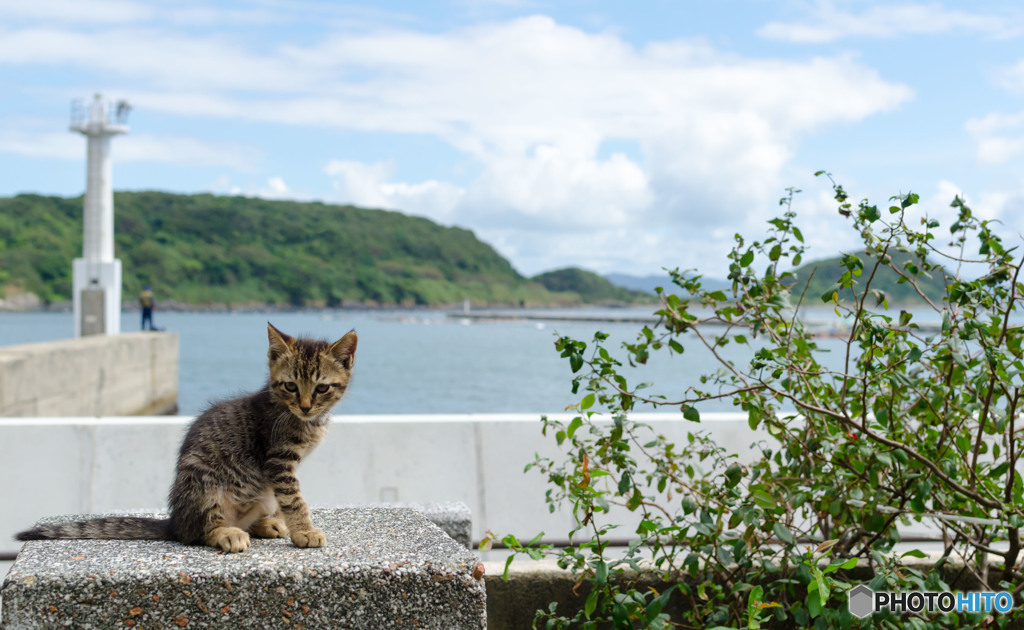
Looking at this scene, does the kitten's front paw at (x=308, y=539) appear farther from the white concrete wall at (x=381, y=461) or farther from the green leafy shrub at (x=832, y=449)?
the white concrete wall at (x=381, y=461)

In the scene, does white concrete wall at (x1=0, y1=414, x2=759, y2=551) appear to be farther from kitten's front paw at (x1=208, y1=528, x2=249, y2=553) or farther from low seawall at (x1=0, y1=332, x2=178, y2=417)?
low seawall at (x1=0, y1=332, x2=178, y2=417)

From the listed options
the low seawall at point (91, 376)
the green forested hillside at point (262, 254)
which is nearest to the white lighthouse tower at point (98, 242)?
the low seawall at point (91, 376)

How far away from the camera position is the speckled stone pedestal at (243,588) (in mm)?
2510

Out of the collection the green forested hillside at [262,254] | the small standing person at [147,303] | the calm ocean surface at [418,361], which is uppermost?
the green forested hillside at [262,254]

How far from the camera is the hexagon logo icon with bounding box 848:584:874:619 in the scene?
3168mm

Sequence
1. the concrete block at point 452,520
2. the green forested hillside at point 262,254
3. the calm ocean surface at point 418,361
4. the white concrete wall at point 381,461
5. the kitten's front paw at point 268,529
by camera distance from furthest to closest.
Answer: the green forested hillside at point 262,254 → the calm ocean surface at point 418,361 → the white concrete wall at point 381,461 → the concrete block at point 452,520 → the kitten's front paw at point 268,529

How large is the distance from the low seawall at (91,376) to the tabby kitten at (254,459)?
16275 millimetres

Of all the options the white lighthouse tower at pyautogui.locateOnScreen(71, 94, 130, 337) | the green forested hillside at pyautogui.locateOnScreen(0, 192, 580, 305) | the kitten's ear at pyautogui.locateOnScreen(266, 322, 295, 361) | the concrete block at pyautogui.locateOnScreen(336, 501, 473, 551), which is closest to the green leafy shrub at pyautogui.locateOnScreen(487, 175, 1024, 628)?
the concrete block at pyautogui.locateOnScreen(336, 501, 473, 551)

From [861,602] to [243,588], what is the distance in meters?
2.21

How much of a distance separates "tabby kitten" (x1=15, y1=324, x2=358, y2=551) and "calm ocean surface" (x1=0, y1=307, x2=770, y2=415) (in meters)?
0.41

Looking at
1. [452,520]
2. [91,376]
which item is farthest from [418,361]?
[452,520]

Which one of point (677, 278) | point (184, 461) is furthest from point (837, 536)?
point (184, 461)

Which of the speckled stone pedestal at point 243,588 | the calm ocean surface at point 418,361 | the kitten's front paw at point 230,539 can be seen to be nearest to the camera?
the speckled stone pedestal at point 243,588

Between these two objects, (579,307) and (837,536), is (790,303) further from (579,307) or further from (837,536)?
(579,307)
